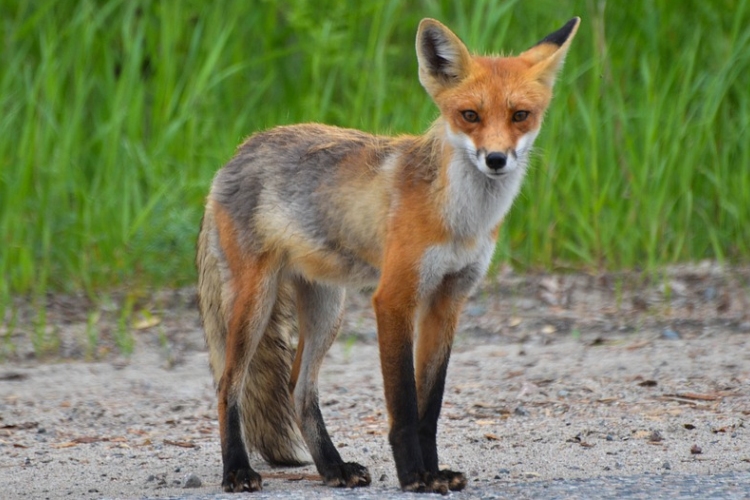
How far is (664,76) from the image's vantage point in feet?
27.3

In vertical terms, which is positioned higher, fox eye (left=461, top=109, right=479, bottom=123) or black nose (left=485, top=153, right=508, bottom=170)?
fox eye (left=461, top=109, right=479, bottom=123)

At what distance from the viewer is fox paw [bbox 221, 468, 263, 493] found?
13.7 feet

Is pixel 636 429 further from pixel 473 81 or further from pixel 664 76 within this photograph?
pixel 664 76

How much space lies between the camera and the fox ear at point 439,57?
4.19m

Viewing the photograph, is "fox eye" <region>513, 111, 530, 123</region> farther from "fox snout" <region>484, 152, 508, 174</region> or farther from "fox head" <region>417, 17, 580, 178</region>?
"fox snout" <region>484, 152, 508, 174</region>

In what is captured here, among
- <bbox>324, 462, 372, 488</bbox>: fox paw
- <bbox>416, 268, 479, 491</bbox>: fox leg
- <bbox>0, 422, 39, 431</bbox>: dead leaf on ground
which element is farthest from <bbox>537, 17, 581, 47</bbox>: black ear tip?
<bbox>0, 422, 39, 431</bbox>: dead leaf on ground

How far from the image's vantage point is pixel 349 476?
4305 mm

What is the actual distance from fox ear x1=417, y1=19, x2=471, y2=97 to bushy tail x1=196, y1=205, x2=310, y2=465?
3.81 feet

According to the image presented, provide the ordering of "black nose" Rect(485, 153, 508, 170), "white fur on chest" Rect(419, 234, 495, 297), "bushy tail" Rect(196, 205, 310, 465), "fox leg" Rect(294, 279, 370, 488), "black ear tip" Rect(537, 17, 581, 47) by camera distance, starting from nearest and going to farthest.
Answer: "black nose" Rect(485, 153, 508, 170), "white fur on chest" Rect(419, 234, 495, 297), "fox leg" Rect(294, 279, 370, 488), "black ear tip" Rect(537, 17, 581, 47), "bushy tail" Rect(196, 205, 310, 465)

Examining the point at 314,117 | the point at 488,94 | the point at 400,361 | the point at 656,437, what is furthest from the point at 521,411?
the point at 314,117

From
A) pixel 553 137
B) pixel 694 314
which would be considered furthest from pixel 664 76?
pixel 694 314

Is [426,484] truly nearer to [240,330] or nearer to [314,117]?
[240,330]

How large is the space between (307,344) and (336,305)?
0.23 metres

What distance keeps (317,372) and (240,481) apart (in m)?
0.66
